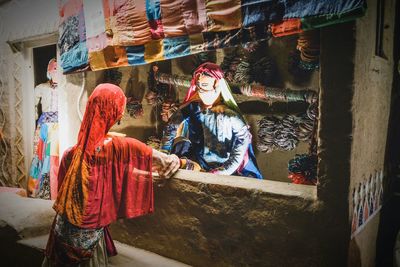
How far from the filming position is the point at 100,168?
346 cm

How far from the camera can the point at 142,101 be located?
260 inches

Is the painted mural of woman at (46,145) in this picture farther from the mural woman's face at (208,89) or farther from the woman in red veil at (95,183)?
the mural woman's face at (208,89)

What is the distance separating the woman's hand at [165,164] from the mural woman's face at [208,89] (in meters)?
1.50

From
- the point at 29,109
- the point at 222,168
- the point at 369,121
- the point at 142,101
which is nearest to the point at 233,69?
the point at 222,168

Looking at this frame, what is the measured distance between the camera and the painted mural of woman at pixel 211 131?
482cm

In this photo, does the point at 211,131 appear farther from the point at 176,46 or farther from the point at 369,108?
the point at 369,108

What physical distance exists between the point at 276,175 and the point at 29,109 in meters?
5.08

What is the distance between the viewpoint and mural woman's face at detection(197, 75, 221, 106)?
4.90 meters

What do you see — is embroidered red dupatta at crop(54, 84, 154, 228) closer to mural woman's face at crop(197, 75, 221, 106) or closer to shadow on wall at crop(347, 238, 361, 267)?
mural woman's face at crop(197, 75, 221, 106)

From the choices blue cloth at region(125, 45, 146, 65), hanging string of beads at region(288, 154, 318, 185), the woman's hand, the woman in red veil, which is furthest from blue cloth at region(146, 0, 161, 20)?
hanging string of beads at region(288, 154, 318, 185)

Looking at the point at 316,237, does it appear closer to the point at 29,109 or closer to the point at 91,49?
the point at 91,49

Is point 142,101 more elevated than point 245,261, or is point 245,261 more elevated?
point 142,101

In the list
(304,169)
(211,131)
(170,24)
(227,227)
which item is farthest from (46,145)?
(304,169)

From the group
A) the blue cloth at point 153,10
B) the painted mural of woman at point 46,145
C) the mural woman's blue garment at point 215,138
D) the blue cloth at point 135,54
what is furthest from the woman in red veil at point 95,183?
the painted mural of woman at point 46,145
